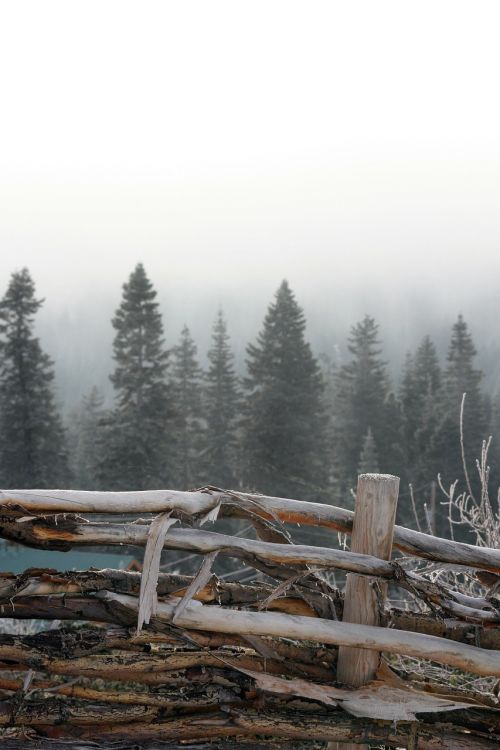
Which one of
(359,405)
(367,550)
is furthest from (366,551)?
(359,405)

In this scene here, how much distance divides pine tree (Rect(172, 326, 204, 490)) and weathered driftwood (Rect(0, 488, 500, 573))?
2738cm

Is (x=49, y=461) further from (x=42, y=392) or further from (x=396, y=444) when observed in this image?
(x=396, y=444)

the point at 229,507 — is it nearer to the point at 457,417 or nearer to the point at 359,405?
the point at 457,417

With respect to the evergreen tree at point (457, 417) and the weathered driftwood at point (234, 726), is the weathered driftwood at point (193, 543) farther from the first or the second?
the evergreen tree at point (457, 417)

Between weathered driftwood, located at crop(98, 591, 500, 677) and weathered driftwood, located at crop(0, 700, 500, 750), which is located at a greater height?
weathered driftwood, located at crop(98, 591, 500, 677)

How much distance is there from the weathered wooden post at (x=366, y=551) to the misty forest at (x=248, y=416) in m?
21.0

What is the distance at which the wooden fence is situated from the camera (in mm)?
2572

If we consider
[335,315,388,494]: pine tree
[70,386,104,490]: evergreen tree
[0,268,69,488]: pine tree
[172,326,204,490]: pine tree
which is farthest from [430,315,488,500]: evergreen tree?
[0,268,69,488]: pine tree

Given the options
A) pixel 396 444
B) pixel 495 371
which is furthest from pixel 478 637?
pixel 495 371

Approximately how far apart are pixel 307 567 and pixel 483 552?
2.30 ft

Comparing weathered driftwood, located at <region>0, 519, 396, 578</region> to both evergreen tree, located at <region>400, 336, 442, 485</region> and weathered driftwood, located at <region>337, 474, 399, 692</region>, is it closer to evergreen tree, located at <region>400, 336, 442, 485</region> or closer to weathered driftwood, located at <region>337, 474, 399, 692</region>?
weathered driftwood, located at <region>337, 474, 399, 692</region>

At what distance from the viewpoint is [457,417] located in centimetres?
3503

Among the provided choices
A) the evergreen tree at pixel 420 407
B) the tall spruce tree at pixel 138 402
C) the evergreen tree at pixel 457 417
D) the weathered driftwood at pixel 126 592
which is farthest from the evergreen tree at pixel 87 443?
the weathered driftwood at pixel 126 592

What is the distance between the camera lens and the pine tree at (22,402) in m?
28.1
